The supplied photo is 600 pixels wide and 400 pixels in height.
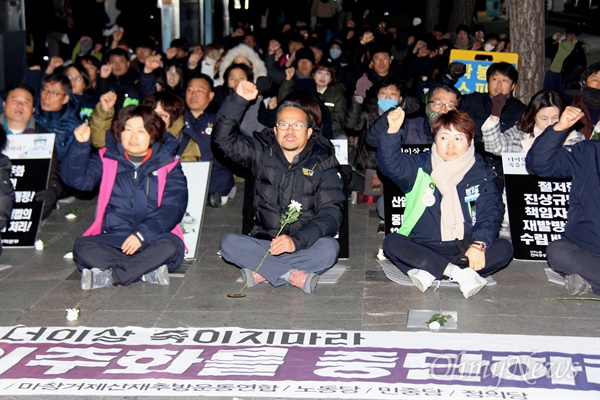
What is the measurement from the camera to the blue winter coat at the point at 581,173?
770cm

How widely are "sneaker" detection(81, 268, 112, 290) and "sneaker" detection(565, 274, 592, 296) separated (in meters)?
3.53

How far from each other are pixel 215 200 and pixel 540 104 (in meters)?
3.73

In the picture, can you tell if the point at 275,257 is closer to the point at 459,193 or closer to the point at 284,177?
the point at 284,177

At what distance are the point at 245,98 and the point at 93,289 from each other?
1898 mm

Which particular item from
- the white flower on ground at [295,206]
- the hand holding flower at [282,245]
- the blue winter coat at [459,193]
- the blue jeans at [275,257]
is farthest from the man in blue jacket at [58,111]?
the blue winter coat at [459,193]

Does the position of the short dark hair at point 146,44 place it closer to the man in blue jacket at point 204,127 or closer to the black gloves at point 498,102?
the man in blue jacket at point 204,127

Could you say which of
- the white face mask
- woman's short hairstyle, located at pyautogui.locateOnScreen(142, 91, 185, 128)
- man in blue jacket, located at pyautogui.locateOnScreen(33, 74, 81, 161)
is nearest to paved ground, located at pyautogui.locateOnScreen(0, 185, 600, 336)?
woman's short hairstyle, located at pyautogui.locateOnScreen(142, 91, 185, 128)

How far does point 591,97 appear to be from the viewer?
9758mm

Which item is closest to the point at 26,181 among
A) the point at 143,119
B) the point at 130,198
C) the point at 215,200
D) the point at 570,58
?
the point at 130,198

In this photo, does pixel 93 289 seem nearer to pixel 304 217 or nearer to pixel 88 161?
pixel 88 161

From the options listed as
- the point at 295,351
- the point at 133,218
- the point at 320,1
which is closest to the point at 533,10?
the point at 133,218

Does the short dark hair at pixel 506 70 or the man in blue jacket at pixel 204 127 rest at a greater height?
the short dark hair at pixel 506 70

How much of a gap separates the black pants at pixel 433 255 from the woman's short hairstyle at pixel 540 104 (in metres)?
1.38

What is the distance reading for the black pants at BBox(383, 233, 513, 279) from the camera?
7.80 metres
